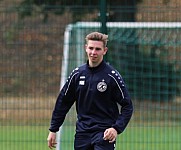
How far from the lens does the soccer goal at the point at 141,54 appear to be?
12.8 metres

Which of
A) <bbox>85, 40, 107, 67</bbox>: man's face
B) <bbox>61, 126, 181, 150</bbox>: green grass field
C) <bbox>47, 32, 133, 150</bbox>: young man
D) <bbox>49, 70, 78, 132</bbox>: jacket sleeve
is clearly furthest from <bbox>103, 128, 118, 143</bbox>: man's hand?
<bbox>61, 126, 181, 150</bbox>: green grass field

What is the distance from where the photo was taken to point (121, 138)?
13117 millimetres

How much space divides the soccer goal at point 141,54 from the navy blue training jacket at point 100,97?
10.2ft

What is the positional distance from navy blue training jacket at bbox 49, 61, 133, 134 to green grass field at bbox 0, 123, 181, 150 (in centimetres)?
330

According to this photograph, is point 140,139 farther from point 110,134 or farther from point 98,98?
point 110,134

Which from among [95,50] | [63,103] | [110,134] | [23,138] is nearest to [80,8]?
[23,138]

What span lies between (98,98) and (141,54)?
4.58 metres

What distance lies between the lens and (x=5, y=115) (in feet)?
41.7

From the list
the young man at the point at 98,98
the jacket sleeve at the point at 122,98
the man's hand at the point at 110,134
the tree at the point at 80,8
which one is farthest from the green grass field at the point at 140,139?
the man's hand at the point at 110,134

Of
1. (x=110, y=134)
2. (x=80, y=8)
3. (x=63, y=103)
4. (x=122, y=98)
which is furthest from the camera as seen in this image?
(x=80, y=8)

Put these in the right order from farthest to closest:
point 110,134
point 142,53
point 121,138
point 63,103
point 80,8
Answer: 1. point 142,53
2. point 121,138
3. point 80,8
4. point 63,103
5. point 110,134

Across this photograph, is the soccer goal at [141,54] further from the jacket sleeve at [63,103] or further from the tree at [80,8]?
the jacket sleeve at [63,103]

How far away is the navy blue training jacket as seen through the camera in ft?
30.5

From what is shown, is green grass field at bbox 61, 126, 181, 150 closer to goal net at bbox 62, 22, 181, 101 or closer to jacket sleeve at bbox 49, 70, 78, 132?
goal net at bbox 62, 22, 181, 101
